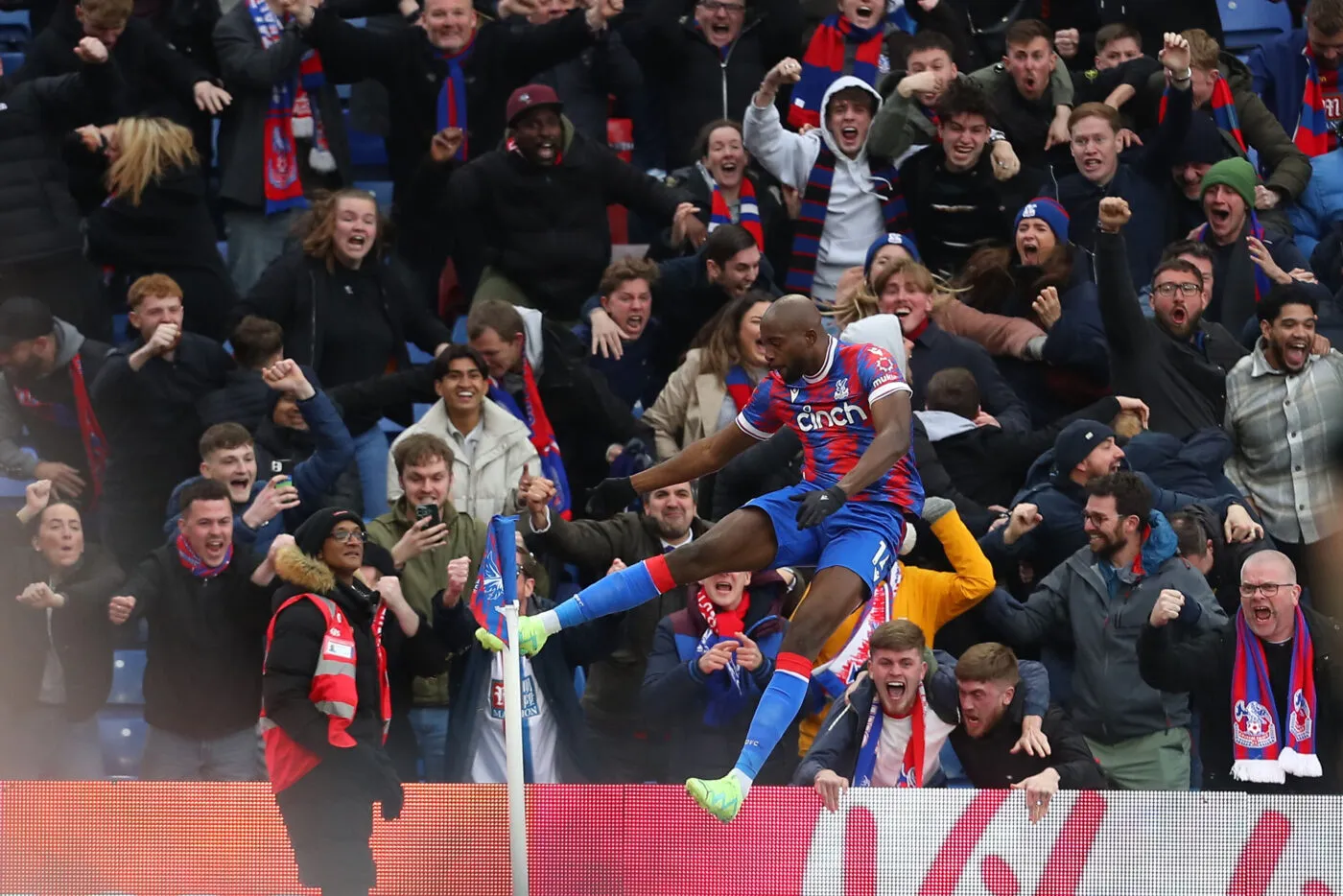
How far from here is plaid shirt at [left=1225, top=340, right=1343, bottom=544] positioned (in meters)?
9.02

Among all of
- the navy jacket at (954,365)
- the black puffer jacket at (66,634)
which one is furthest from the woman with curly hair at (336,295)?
the navy jacket at (954,365)

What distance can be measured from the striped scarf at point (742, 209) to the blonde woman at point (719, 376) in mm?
1121

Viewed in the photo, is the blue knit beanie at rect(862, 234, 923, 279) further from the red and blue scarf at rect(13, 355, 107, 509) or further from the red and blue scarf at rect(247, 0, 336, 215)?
the red and blue scarf at rect(13, 355, 107, 509)

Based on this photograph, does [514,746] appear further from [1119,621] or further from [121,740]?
[121,740]

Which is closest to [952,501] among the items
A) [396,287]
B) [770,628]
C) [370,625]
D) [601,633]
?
[770,628]

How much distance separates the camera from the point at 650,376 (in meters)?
10.1

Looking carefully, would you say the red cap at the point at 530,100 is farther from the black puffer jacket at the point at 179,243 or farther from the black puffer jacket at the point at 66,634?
the black puffer jacket at the point at 66,634

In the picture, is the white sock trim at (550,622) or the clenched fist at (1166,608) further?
the clenched fist at (1166,608)

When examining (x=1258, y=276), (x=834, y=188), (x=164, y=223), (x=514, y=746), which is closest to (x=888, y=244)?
(x=834, y=188)

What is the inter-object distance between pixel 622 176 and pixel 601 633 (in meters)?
2.99

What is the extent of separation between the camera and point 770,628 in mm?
8273

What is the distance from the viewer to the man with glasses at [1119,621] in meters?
8.09

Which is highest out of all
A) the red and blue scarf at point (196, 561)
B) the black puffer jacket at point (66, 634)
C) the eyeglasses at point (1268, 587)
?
the eyeglasses at point (1268, 587)

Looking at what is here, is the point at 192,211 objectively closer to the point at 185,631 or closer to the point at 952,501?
the point at 185,631
